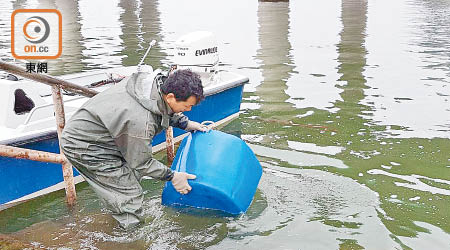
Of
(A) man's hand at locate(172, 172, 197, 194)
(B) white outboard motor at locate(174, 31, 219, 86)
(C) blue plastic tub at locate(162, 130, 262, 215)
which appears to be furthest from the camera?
(B) white outboard motor at locate(174, 31, 219, 86)

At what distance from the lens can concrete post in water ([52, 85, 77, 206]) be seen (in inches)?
229

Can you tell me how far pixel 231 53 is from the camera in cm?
1803

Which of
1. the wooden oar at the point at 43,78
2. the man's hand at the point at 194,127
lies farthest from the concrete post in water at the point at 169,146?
the man's hand at the point at 194,127

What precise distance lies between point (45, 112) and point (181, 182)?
7.77ft

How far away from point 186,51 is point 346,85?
5.27m

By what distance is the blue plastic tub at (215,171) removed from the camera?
5.45m

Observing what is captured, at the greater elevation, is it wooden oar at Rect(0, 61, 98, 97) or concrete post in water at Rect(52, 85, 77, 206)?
wooden oar at Rect(0, 61, 98, 97)

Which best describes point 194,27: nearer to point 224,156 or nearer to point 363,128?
point 363,128

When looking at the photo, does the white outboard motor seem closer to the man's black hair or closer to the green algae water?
the green algae water

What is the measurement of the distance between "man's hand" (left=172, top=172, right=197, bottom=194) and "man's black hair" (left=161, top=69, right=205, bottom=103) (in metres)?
0.90

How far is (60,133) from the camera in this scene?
19.4 feet

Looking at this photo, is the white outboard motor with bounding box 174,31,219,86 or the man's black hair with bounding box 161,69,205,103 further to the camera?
the white outboard motor with bounding box 174,31,219,86

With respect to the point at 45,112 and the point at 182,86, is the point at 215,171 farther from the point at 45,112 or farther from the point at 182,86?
the point at 45,112

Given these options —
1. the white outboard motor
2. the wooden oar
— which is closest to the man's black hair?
the wooden oar
